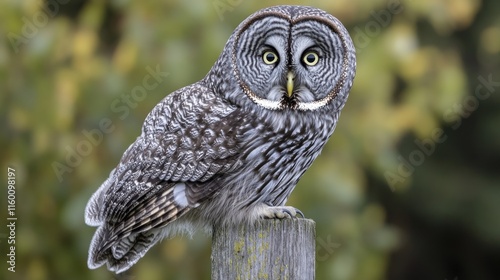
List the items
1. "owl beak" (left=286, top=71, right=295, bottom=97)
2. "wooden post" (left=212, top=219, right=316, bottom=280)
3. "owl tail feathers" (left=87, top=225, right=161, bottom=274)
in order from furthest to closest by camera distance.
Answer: "owl tail feathers" (left=87, top=225, right=161, bottom=274), "owl beak" (left=286, top=71, right=295, bottom=97), "wooden post" (left=212, top=219, right=316, bottom=280)

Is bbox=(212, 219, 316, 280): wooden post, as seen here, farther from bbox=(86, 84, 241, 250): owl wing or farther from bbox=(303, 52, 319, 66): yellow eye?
bbox=(303, 52, 319, 66): yellow eye

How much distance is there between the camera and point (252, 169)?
4105 mm

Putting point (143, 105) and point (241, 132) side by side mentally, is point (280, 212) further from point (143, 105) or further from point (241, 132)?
point (143, 105)

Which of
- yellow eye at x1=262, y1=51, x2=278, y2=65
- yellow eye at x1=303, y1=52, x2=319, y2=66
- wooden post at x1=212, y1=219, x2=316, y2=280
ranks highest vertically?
yellow eye at x1=303, y1=52, x2=319, y2=66

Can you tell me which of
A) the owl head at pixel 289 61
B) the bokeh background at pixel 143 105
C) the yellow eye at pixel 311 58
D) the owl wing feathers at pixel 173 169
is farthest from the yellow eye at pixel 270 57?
the bokeh background at pixel 143 105

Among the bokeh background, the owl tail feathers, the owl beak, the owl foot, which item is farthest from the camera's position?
the bokeh background

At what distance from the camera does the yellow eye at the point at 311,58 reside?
4066 mm

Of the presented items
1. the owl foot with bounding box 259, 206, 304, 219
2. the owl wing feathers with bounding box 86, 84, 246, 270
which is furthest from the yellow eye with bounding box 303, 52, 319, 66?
the owl foot with bounding box 259, 206, 304, 219

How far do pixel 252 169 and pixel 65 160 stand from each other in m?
1.69

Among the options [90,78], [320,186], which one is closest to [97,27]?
[90,78]

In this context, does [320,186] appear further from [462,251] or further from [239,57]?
[462,251]

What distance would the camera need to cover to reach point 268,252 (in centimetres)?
341

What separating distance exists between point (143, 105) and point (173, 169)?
4.16 ft

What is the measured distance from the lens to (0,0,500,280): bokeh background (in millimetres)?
5316
